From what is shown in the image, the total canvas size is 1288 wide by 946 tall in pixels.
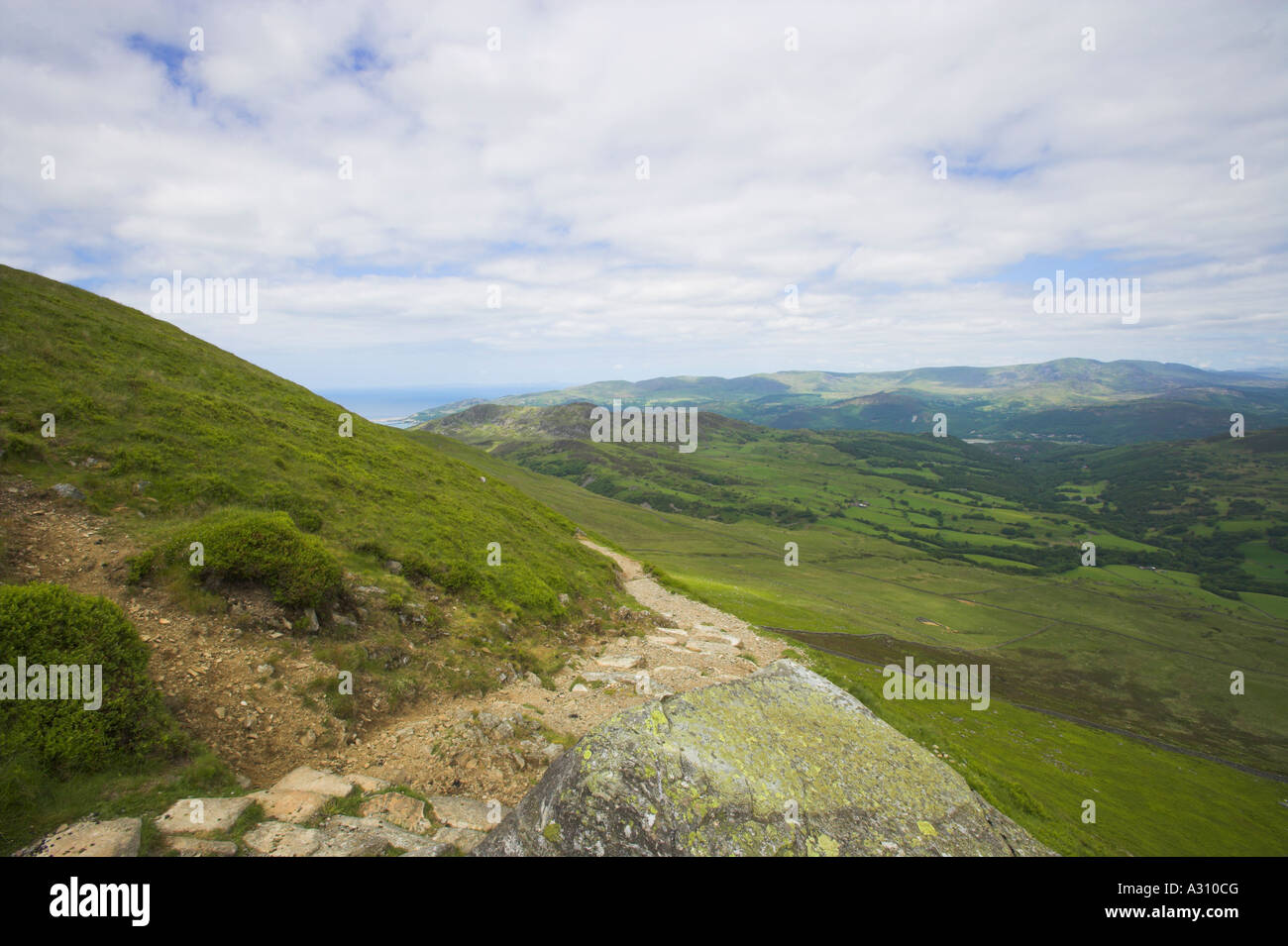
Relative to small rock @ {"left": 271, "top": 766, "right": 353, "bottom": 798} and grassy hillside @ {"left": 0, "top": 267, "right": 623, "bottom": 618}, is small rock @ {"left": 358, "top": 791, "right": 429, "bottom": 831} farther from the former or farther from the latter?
grassy hillside @ {"left": 0, "top": 267, "right": 623, "bottom": 618}

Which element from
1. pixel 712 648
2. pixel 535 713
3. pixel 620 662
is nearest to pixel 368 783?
pixel 535 713

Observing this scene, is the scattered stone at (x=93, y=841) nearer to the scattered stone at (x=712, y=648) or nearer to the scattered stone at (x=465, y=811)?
the scattered stone at (x=465, y=811)

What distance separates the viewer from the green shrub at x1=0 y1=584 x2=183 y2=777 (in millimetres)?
8805

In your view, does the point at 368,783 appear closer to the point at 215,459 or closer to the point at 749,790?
the point at 749,790

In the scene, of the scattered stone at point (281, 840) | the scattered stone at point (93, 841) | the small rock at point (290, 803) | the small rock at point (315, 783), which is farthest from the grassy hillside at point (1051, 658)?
the scattered stone at point (93, 841)

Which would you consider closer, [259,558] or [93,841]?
[93,841]

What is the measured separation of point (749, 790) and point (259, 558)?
15.5 meters

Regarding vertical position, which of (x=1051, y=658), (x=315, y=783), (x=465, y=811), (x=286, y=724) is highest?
(x=286, y=724)

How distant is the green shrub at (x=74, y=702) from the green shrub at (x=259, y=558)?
122 inches

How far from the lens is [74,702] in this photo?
9.73 m

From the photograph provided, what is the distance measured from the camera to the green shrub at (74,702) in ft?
28.9

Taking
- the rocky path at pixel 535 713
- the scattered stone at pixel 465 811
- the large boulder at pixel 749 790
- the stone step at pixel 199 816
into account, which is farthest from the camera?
the rocky path at pixel 535 713

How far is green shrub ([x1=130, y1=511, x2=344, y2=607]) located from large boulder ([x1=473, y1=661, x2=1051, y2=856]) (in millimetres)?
11967

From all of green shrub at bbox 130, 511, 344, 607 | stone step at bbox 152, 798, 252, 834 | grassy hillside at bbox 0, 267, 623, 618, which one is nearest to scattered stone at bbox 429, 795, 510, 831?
stone step at bbox 152, 798, 252, 834
